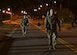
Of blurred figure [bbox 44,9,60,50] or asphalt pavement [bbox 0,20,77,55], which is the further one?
blurred figure [bbox 44,9,60,50]

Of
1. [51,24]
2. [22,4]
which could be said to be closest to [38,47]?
[51,24]

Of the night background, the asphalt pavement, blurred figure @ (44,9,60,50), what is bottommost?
the asphalt pavement

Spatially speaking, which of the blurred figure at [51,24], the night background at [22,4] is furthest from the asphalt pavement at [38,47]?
the night background at [22,4]

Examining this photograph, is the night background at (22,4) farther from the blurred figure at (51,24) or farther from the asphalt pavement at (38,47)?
the blurred figure at (51,24)

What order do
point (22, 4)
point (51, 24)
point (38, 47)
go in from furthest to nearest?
point (22, 4)
point (38, 47)
point (51, 24)

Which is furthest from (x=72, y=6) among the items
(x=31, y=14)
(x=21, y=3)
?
(x=31, y=14)

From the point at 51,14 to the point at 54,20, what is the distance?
343mm

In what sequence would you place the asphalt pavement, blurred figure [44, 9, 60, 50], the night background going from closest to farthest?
the asphalt pavement → blurred figure [44, 9, 60, 50] → the night background

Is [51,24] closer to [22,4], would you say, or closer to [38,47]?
[38,47]

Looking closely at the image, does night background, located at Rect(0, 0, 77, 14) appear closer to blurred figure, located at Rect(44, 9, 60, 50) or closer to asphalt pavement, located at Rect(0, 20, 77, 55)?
asphalt pavement, located at Rect(0, 20, 77, 55)

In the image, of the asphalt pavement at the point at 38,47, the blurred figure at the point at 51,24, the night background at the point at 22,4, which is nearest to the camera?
the asphalt pavement at the point at 38,47

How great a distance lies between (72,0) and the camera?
3189 inches

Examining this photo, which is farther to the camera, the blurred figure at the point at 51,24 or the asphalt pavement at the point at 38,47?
the blurred figure at the point at 51,24

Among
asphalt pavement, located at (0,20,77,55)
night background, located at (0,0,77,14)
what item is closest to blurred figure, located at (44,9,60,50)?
asphalt pavement, located at (0,20,77,55)
